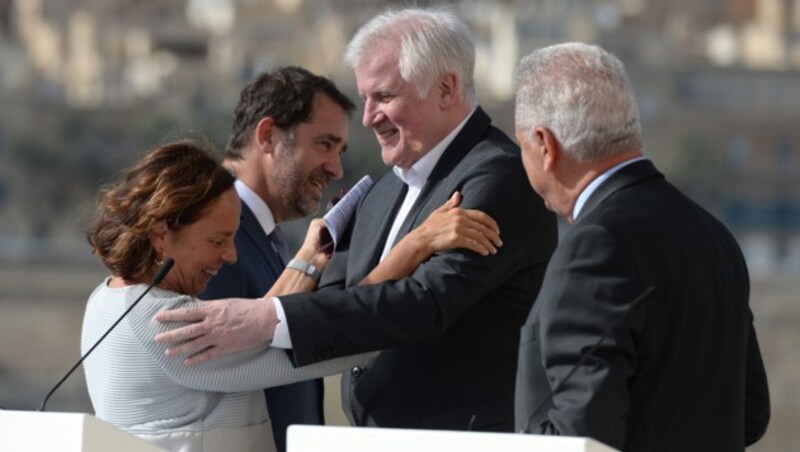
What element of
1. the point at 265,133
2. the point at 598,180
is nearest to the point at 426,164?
the point at 265,133

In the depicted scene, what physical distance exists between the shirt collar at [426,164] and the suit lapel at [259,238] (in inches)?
12.8

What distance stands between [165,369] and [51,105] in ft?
161

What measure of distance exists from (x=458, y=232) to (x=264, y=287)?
1.67 ft

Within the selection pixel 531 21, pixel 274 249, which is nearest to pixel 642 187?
pixel 274 249

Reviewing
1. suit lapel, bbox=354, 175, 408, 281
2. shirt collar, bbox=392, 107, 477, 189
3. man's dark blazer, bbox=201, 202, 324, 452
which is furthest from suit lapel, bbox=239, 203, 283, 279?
shirt collar, bbox=392, 107, 477, 189

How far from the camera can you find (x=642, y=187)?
2914mm

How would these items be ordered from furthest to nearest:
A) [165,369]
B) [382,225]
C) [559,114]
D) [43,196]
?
1. [43,196]
2. [382,225]
3. [165,369]
4. [559,114]

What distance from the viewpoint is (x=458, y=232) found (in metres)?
3.27

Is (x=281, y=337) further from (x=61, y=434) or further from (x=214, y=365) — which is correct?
(x=61, y=434)

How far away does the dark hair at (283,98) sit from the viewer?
377cm

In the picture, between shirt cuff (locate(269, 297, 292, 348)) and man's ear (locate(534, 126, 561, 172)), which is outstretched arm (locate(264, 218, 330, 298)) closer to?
shirt cuff (locate(269, 297, 292, 348))

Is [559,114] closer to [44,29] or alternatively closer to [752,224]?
[752,224]

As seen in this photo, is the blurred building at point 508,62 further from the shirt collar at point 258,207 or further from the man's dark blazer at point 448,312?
the man's dark blazer at point 448,312

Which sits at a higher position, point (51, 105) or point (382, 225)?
point (382, 225)
